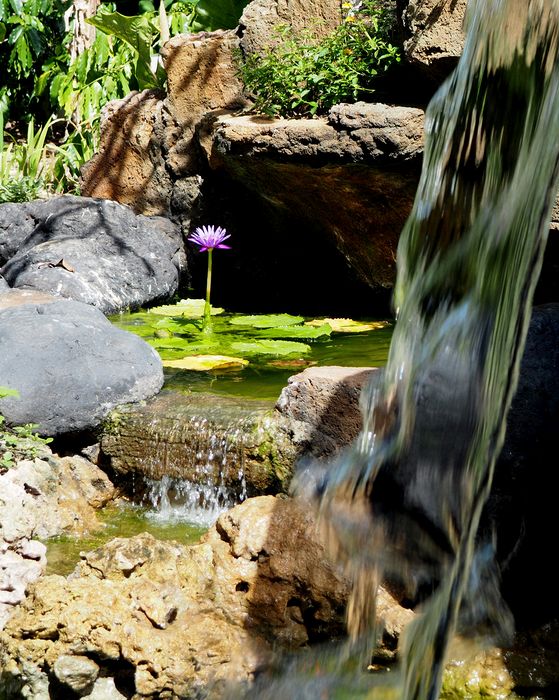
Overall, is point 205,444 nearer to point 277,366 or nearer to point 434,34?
point 277,366

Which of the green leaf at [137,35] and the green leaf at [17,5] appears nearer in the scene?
the green leaf at [137,35]

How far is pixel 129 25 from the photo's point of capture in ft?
32.4

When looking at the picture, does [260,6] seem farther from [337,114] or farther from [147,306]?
[147,306]

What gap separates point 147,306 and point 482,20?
5266 millimetres

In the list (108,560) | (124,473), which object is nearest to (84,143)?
(124,473)

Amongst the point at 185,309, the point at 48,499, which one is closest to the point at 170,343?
the point at 185,309

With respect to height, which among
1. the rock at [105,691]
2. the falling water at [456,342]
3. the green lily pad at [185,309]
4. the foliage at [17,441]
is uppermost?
the falling water at [456,342]

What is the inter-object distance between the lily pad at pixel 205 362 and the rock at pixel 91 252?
1747 millimetres

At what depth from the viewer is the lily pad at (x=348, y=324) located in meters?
6.48

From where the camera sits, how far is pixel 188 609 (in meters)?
3.04

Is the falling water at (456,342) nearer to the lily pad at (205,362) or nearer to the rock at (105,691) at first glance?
the rock at (105,691)

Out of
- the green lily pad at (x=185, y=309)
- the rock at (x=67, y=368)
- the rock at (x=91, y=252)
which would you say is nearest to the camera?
the rock at (x=67, y=368)

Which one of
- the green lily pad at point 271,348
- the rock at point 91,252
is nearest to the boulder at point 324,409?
the green lily pad at point 271,348

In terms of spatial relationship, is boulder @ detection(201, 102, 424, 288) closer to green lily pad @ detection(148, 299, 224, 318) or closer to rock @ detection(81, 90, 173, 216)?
green lily pad @ detection(148, 299, 224, 318)
